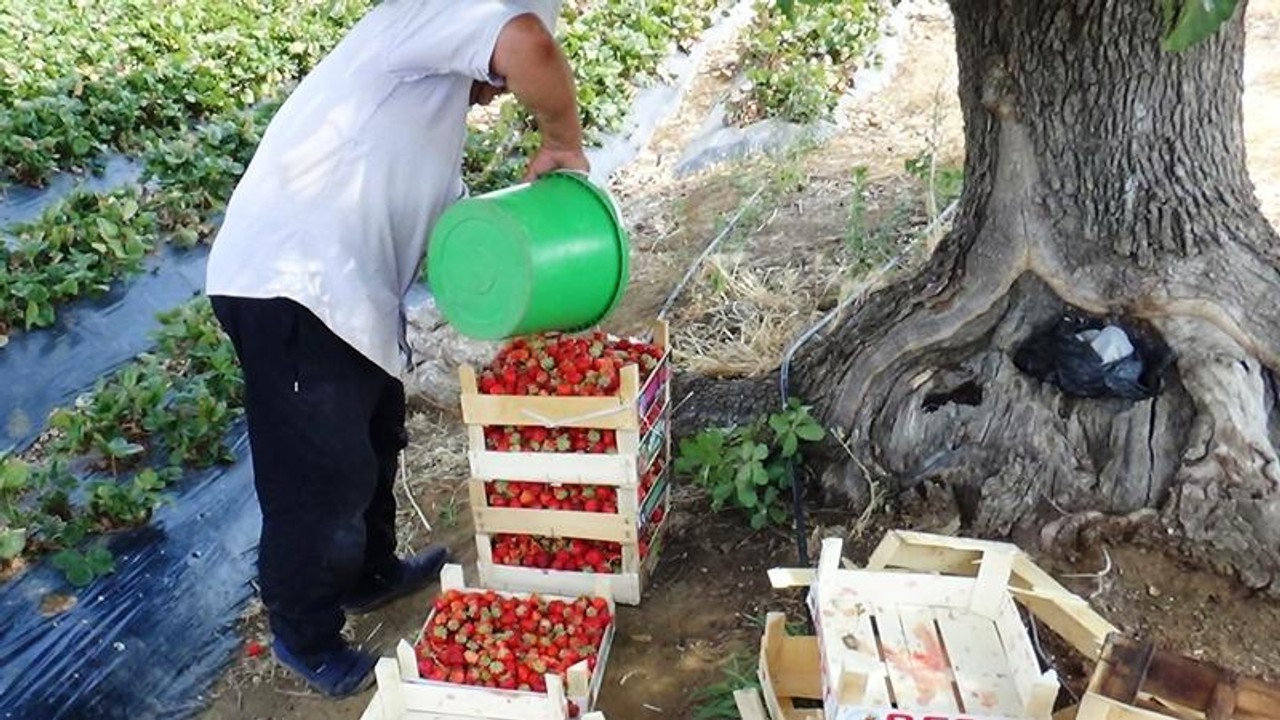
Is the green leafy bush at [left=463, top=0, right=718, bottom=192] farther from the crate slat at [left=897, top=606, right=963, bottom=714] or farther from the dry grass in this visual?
the crate slat at [left=897, top=606, right=963, bottom=714]

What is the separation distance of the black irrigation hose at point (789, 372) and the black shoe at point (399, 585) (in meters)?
1.06

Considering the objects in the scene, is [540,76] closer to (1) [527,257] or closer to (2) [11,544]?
(1) [527,257]

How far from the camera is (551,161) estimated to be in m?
2.61

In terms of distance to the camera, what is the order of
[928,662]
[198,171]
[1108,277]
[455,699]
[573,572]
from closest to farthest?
[928,662] < [455,699] < [1108,277] < [573,572] < [198,171]

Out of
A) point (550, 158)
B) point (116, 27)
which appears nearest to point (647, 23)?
point (116, 27)

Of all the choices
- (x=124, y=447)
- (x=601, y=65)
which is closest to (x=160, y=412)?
(x=124, y=447)

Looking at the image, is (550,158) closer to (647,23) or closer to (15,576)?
(15,576)

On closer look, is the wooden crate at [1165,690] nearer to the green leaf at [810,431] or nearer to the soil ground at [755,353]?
the soil ground at [755,353]

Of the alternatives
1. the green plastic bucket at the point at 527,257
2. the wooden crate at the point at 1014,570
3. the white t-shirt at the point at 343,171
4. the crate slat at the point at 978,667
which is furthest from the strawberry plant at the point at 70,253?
the crate slat at the point at 978,667

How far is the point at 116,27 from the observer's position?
7.02 meters

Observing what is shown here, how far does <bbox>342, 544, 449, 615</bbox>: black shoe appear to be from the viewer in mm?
3195

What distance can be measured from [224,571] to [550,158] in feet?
5.50

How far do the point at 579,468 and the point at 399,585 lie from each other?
0.79 m

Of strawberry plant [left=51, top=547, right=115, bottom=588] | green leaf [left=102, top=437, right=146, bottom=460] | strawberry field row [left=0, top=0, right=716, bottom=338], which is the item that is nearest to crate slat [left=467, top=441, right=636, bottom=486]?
strawberry plant [left=51, top=547, right=115, bottom=588]
